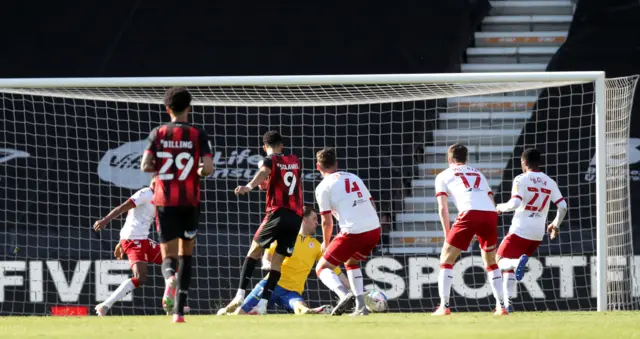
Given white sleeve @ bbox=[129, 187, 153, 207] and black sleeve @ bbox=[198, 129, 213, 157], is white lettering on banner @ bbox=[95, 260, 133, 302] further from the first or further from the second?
black sleeve @ bbox=[198, 129, 213, 157]

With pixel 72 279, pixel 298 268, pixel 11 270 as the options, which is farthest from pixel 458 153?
pixel 11 270

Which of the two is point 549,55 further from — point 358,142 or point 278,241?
point 278,241

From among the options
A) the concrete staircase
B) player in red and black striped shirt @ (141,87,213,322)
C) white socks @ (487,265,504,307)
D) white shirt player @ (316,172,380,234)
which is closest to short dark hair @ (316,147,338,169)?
white shirt player @ (316,172,380,234)

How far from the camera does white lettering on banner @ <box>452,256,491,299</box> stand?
1343 cm

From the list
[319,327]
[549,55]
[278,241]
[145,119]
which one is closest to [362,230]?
[278,241]

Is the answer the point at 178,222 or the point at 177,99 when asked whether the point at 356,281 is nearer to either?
the point at 178,222

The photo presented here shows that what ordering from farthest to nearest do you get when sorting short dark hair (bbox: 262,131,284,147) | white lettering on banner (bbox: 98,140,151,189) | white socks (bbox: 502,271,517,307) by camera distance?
1. white lettering on banner (bbox: 98,140,151,189)
2. white socks (bbox: 502,271,517,307)
3. short dark hair (bbox: 262,131,284,147)

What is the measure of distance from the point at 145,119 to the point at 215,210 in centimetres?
147

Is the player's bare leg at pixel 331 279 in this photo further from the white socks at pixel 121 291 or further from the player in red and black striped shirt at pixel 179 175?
the player in red and black striped shirt at pixel 179 175

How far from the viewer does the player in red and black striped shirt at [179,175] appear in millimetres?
8148

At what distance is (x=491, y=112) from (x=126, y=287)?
5611 mm

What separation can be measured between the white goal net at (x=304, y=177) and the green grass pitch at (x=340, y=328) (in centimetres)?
402

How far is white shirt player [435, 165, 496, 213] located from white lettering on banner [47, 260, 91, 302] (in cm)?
496

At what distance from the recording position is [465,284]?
13516 mm
